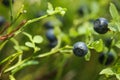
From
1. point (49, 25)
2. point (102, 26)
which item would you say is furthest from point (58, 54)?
point (102, 26)

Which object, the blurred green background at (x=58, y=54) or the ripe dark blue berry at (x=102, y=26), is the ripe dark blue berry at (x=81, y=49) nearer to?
the ripe dark blue berry at (x=102, y=26)

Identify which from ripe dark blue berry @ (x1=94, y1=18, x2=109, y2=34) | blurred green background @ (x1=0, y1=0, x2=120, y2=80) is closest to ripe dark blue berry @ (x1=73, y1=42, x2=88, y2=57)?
ripe dark blue berry @ (x1=94, y1=18, x2=109, y2=34)

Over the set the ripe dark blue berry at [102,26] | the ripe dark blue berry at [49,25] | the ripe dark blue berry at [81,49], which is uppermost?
the ripe dark blue berry at [49,25]

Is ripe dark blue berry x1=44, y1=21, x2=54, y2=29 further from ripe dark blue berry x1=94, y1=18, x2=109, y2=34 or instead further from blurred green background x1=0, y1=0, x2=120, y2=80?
ripe dark blue berry x1=94, y1=18, x2=109, y2=34

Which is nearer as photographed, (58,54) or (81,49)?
(81,49)

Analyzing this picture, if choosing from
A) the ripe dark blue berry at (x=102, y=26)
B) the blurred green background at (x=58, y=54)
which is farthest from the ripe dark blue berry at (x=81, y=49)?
the blurred green background at (x=58, y=54)

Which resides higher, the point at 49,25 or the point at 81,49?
the point at 49,25

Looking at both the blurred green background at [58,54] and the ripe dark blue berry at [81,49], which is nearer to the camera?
the ripe dark blue berry at [81,49]

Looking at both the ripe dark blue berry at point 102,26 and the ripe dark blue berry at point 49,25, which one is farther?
the ripe dark blue berry at point 49,25

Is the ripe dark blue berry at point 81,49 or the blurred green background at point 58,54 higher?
the blurred green background at point 58,54

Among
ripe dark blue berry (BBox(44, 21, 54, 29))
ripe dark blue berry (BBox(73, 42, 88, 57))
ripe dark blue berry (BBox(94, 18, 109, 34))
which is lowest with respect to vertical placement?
ripe dark blue berry (BBox(73, 42, 88, 57))

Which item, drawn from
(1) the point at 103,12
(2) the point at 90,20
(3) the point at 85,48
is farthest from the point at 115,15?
(1) the point at 103,12

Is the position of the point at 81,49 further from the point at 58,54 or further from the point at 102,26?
the point at 58,54
